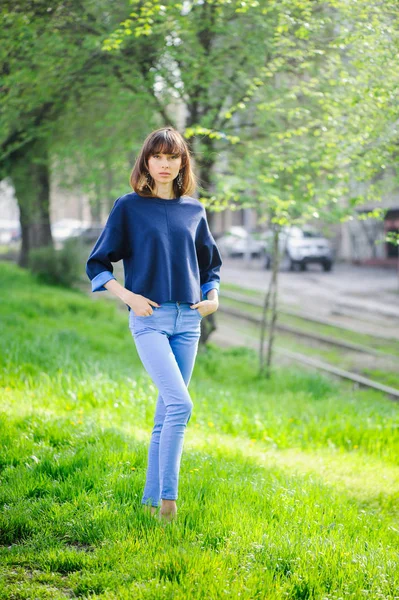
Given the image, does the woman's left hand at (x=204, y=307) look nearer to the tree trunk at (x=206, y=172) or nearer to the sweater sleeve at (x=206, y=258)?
the sweater sleeve at (x=206, y=258)

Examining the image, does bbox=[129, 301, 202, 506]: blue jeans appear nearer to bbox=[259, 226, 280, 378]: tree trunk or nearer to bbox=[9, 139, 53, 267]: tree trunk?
bbox=[259, 226, 280, 378]: tree trunk

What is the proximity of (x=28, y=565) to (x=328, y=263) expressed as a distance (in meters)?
29.8

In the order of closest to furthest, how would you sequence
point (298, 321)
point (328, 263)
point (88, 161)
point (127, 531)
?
point (127, 531) < point (88, 161) < point (298, 321) < point (328, 263)

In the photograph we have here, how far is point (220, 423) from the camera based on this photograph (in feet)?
22.7

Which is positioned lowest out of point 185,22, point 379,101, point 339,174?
point 339,174

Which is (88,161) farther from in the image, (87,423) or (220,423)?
(87,423)

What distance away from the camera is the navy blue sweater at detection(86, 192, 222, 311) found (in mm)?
3693

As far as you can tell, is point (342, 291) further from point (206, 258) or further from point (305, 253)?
point (206, 258)

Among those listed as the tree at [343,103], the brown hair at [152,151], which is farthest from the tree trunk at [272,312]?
the brown hair at [152,151]

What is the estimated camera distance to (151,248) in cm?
368

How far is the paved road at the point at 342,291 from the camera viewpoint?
58.9 ft

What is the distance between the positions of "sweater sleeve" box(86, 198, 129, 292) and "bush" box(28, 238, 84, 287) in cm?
1731

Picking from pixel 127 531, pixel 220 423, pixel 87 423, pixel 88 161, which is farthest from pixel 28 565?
pixel 88 161

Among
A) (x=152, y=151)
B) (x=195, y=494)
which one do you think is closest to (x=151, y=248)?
(x=152, y=151)
